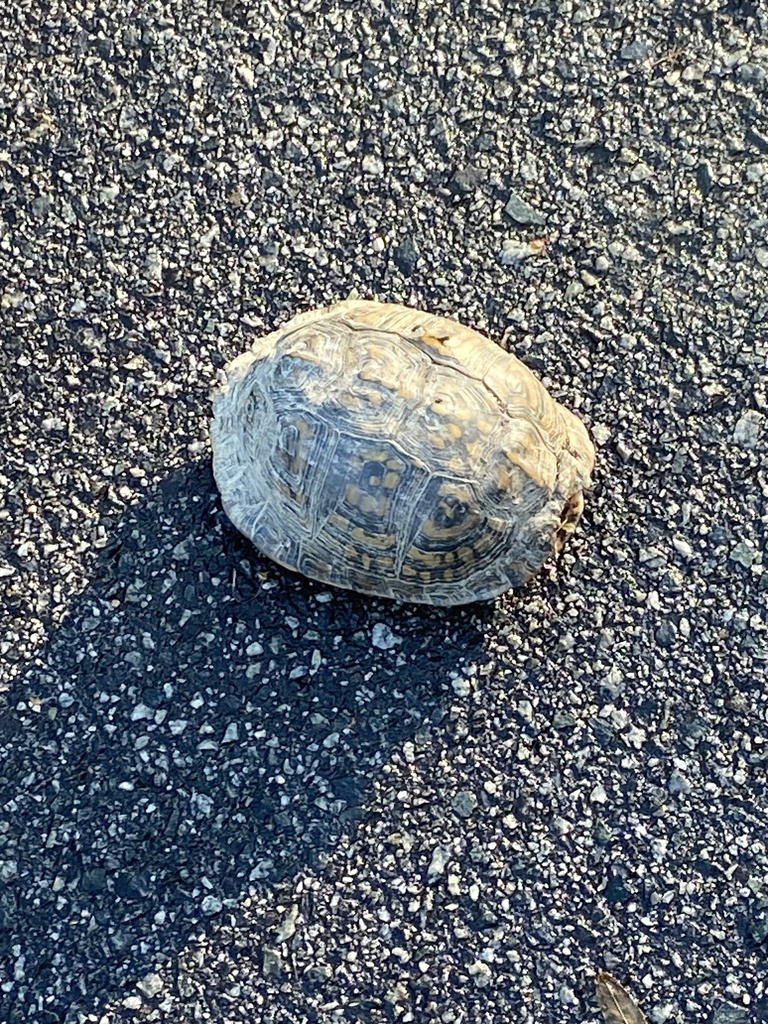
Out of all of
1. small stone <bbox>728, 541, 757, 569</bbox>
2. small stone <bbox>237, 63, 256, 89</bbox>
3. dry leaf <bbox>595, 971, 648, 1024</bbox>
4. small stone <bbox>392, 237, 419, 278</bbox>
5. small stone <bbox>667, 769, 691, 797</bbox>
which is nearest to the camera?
dry leaf <bbox>595, 971, 648, 1024</bbox>

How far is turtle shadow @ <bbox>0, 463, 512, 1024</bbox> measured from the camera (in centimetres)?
288

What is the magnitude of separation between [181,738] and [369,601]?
0.66 m

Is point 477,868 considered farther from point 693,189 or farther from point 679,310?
point 693,189

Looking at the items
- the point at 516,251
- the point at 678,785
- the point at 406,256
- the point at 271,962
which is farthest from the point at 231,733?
the point at 516,251

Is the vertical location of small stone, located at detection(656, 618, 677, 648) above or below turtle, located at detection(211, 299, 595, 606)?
below

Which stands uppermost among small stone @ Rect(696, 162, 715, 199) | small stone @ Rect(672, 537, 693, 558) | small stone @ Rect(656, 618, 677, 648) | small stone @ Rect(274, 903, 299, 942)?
small stone @ Rect(696, 162, 715, 199)

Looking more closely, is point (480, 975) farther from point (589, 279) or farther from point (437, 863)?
point (589, 279)

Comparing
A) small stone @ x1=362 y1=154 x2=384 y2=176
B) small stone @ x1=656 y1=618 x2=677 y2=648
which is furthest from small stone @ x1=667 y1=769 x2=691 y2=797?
small stone @ x1=362 y1=154 x2=384 y2=176

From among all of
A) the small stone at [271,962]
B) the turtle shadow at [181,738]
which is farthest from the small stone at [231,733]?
the small stone at [271,962]

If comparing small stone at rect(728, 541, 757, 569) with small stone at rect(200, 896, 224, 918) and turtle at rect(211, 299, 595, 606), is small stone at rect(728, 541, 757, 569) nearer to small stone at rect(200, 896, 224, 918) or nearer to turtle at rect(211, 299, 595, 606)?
turtle at rect(211, 299, 595, 606)

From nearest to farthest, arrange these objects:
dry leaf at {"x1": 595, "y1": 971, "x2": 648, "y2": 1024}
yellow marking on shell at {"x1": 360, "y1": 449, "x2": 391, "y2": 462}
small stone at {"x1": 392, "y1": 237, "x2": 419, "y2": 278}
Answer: yellow marking on shell at {"x1": 360, "y1": 449, "x2": 391, "y2": 462}
dry leaf at {"x1": 595, "y1": 971, "x2": 648, "y2": 1024}
small stone at {"x1": 392, "y1": 237, "x2": 419, "y2": 278}

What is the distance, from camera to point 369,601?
3018 mm

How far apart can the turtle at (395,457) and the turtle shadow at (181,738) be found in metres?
0.21

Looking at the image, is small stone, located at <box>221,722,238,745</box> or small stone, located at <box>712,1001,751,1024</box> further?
small stone, located at <box>221,722,238,745</box>
